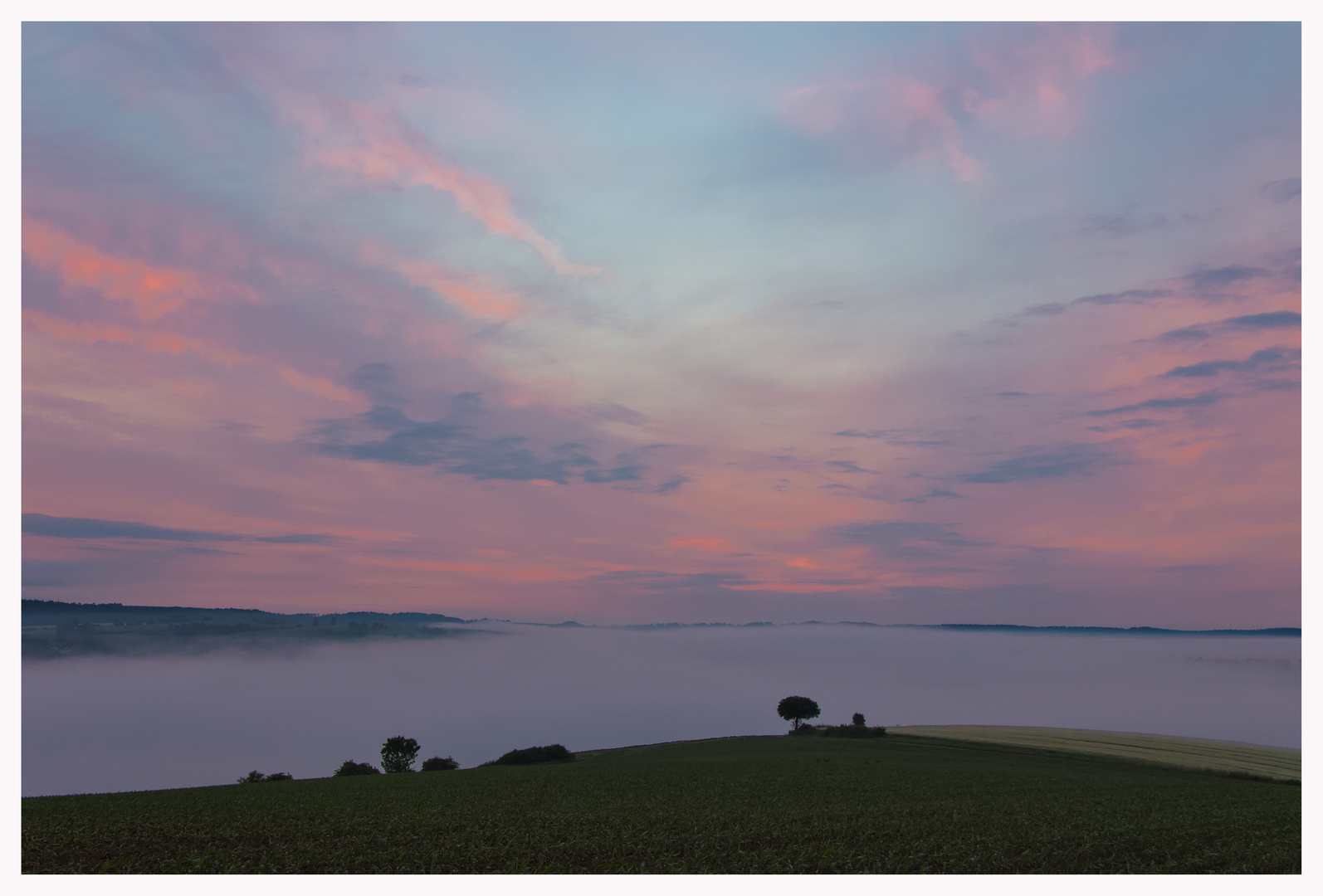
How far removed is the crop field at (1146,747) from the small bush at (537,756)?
176ft

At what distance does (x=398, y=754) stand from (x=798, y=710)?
8945 cm

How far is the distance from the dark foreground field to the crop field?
2040cm

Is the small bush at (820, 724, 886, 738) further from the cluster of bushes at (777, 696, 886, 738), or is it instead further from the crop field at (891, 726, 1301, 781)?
the crop field at (891, 726, 1301, 781)

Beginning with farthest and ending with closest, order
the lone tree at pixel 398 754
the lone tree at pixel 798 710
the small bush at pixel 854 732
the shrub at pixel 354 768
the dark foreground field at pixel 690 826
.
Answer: the lone tree at pixel 798 710, the lone tree at pixel 398 754, the shrub at pixel 354 768, the small bush at pixel 854 732, the dark foreground field at pixel 690 826

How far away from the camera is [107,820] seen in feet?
118

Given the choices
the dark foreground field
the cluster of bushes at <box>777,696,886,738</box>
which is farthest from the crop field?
the dark foreground field

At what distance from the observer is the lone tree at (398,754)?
468 feet

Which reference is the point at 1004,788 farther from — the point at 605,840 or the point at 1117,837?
the point at 605,840

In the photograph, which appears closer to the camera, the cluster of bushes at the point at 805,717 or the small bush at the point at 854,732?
the small bush at the point at 854,732

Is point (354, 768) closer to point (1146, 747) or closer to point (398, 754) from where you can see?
point (398, 754)

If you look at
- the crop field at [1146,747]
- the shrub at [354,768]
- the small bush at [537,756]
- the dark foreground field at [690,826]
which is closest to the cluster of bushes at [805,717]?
the crop field at [1146,747]

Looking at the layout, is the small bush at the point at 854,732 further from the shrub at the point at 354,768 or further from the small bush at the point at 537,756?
the shrub at the point at 354,768

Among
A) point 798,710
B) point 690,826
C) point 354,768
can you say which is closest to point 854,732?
point 798,710

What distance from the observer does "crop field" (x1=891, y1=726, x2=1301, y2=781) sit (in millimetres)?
80188
